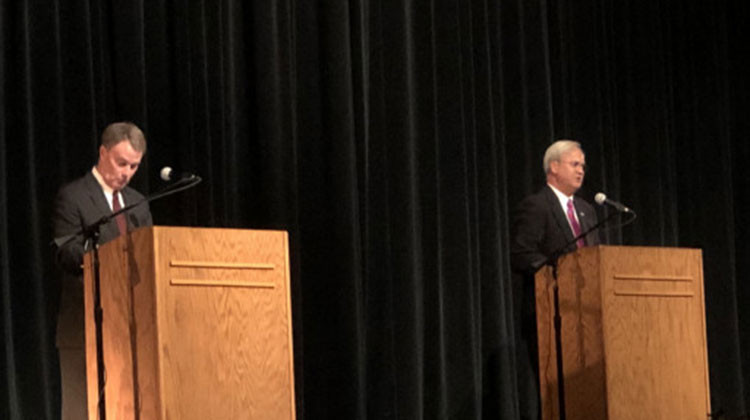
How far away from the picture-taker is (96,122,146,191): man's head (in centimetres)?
517

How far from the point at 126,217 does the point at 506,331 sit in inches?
113

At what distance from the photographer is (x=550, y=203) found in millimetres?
6527

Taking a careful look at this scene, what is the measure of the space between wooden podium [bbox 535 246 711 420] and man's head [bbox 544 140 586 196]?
0.68 meters

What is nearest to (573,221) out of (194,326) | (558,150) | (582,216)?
(582,216)

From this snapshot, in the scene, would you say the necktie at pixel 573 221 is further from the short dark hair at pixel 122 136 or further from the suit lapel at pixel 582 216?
the short dark hair at pixel 122 136

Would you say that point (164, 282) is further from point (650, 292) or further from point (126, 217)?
point (650, 292)

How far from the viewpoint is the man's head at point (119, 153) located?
5172 millimetres

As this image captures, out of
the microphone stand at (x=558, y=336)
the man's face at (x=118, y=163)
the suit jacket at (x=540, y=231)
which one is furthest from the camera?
the suit jacket at (x=540, y=231)

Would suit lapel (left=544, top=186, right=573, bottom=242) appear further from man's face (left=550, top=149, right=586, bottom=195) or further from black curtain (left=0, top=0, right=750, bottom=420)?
black curtain (left=0, top=0, right=750, bottom=420)

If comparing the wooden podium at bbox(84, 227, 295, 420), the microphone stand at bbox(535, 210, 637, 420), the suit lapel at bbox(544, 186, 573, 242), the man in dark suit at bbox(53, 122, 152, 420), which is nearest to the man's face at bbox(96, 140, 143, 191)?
the man in dark suit at bbox(53, 122, 152, 420)

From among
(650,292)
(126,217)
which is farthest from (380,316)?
(126,217)

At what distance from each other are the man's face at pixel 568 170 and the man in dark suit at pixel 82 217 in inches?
92.2

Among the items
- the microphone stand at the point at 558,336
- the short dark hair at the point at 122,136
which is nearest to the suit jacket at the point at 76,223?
the short dark hair at the point at 122,136

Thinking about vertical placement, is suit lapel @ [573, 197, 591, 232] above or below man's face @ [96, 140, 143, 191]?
below
